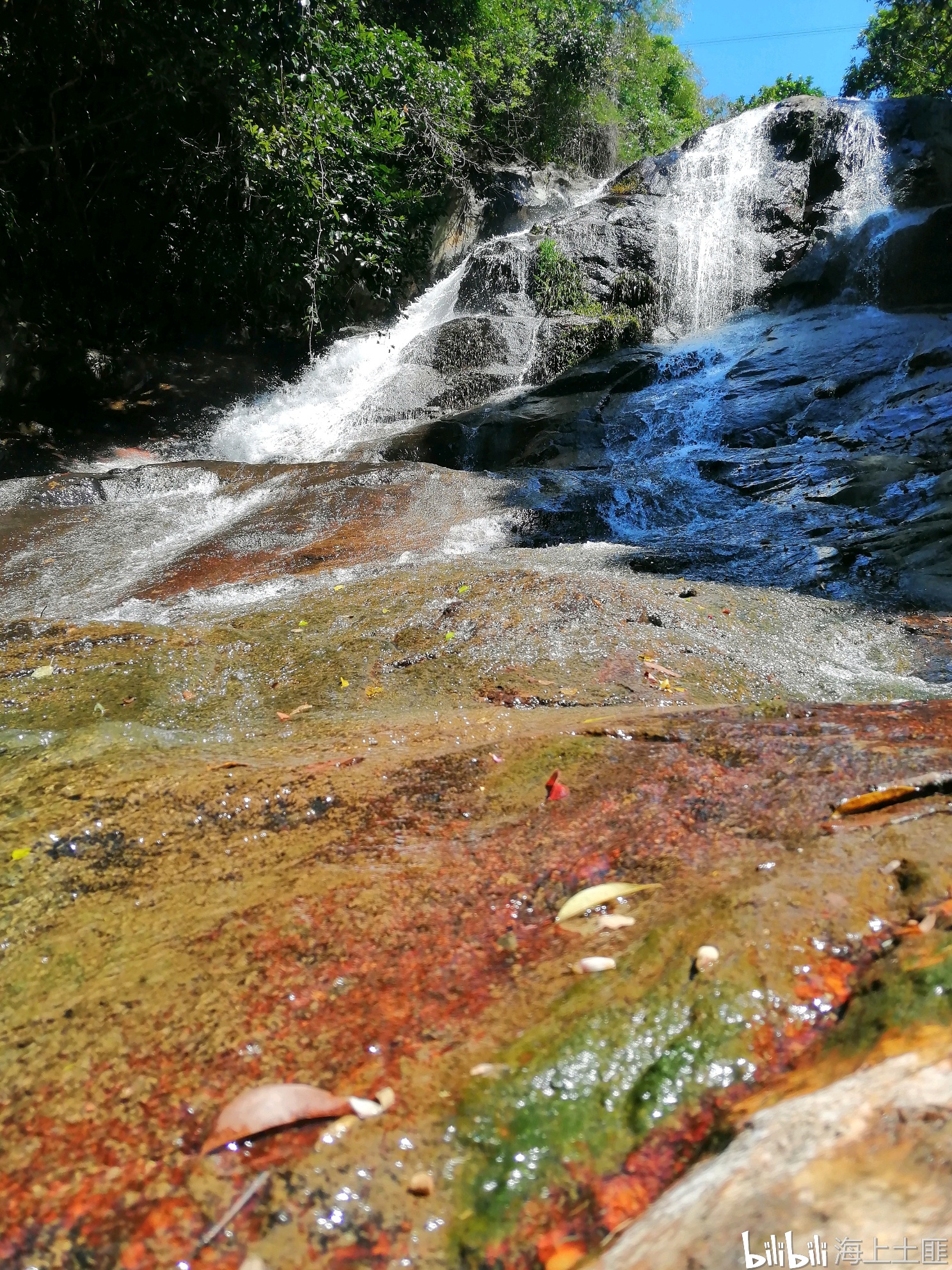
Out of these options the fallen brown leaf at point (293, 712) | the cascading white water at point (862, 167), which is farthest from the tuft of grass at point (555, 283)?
the fallen brown leaf at point (293, 712)

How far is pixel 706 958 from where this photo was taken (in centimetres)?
133

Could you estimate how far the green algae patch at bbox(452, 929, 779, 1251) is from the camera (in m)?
1.08

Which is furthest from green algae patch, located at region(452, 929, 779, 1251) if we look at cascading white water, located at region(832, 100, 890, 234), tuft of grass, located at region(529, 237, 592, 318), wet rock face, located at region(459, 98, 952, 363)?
cascading white water, located at region(832, 100, 890, 234)

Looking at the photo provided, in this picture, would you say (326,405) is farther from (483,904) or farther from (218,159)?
(483,904)

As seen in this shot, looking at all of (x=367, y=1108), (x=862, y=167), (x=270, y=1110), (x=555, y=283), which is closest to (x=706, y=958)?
(x=367, y=1108)

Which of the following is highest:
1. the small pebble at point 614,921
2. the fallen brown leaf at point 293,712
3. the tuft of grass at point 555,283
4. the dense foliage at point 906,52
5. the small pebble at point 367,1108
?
the dense foliage at point 906,52

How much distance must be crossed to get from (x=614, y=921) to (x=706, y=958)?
21 centimetres

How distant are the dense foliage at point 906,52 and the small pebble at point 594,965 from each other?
27.7 m

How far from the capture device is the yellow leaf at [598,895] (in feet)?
5.08

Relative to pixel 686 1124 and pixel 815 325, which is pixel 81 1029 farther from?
pixel 815 325

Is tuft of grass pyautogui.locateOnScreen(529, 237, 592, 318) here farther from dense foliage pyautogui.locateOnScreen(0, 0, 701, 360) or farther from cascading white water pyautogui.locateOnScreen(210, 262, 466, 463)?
dense foliage pyautogui.locateOnScreen(0, 0, 701, 360)

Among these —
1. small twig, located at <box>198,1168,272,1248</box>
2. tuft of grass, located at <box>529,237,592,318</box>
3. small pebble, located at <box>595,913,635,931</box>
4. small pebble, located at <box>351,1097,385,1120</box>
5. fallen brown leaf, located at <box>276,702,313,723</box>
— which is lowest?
fallen brown leaf, located at <box>276,702,313,723</box>

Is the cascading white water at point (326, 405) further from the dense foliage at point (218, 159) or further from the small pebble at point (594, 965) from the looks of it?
the small pebble at point (594, 965)

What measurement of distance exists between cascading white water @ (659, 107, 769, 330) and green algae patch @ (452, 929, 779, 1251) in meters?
12.9
